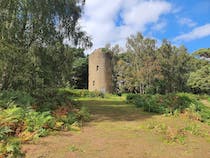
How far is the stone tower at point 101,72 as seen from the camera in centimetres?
3425

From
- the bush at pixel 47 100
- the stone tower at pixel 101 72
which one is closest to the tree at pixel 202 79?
the stone tower at pixel 101 72

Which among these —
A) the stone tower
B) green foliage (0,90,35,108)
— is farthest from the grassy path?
the stone tower

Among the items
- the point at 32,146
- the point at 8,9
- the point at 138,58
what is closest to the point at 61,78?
the point at 8,9

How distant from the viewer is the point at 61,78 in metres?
15.0

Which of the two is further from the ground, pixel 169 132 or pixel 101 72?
pixel 101 72

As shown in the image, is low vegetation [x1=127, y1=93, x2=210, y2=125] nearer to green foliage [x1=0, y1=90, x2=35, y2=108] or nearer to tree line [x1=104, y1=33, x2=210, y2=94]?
green foliage [x1=0, y1=90, x2=35, y2=108]

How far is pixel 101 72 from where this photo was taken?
34.5 m

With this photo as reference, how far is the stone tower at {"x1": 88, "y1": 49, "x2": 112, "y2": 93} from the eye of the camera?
34.2m

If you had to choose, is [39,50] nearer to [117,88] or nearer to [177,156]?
[177,156]

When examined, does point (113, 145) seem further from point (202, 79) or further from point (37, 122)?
point (202, 79)

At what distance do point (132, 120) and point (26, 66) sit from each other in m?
5.70

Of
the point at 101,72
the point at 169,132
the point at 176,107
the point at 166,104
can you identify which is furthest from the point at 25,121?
the point at 101,72

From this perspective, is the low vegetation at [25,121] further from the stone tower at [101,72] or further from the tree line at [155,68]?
the tree line at [155,68]

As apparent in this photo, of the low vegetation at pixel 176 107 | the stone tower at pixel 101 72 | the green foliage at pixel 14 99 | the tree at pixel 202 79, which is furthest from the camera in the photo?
the tree at pixel 202 79
